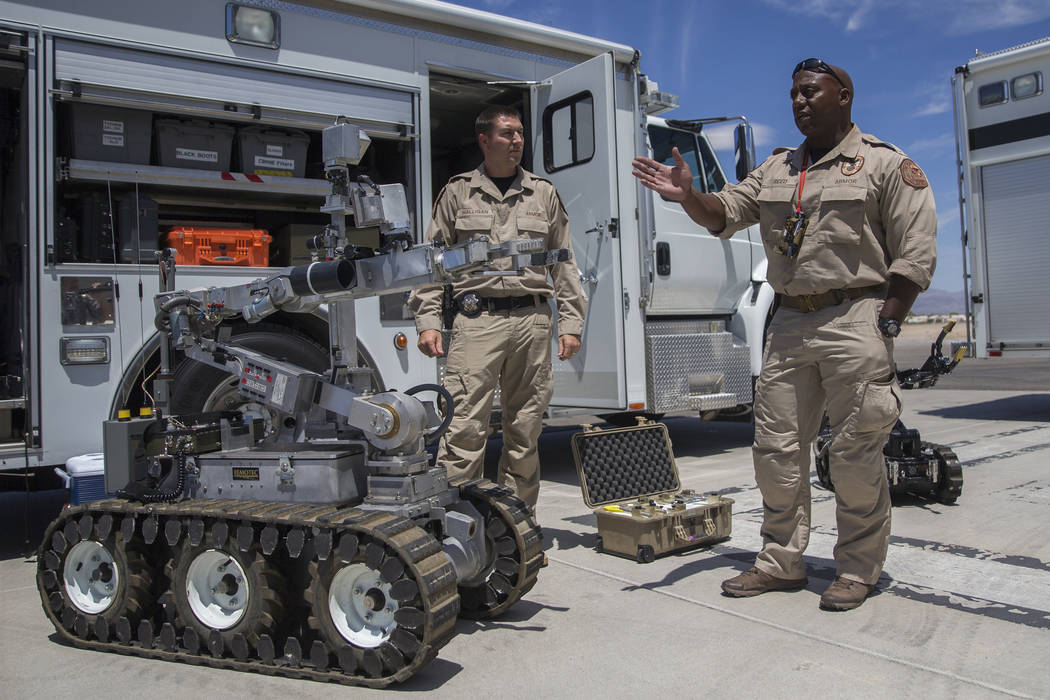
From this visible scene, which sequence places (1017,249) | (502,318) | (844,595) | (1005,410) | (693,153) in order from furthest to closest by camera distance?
(1005,410), (1017,249), (693,153), (502,318), (844,595)

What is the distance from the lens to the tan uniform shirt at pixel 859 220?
3.15 metres

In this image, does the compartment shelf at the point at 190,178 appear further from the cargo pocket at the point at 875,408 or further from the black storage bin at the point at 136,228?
the cargo pocket at the point at 875,408

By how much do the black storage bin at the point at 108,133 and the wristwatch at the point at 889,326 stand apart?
396cm

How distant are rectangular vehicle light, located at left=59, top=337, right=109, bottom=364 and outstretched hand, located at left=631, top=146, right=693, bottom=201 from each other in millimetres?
2979

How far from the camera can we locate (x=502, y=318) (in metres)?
3.82

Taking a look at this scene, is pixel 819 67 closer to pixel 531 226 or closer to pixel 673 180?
pixel 673 180

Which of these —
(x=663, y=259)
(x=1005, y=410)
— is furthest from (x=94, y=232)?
(x=1005, y=410)

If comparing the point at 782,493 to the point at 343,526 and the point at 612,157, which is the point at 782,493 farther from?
the point at 612,157

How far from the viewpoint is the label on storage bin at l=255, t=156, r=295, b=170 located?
16.7 feet

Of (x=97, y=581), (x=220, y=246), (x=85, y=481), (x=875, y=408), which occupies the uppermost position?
(x=220, y=246)

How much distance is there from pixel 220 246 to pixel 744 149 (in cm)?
420

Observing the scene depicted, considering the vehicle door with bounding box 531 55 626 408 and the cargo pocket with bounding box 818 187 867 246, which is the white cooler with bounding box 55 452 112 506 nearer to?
the vehicle door with bounding box 531 55 626 408

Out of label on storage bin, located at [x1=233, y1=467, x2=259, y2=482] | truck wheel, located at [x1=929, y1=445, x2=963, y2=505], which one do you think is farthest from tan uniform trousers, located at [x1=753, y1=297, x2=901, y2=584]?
label on storage bin, located at [x1=233, y1=467, x2=259, y2=482]

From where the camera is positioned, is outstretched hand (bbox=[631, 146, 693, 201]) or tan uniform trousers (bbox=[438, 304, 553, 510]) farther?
tan uniform trousers (bbox=[438, 304, 553, 510])
